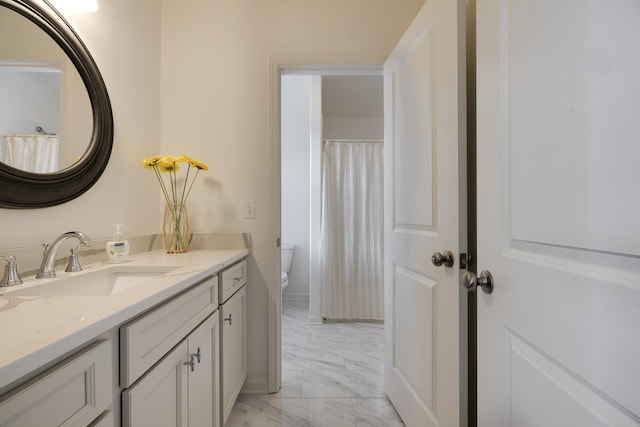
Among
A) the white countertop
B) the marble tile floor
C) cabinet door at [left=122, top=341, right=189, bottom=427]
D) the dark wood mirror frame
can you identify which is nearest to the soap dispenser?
the dark wood mirror frame

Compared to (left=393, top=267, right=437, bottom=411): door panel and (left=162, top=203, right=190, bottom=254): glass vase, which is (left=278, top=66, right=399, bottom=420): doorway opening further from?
(left=162, top=203, right=190, bottom=254): glass vase

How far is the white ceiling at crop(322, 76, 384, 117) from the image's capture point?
314 cm

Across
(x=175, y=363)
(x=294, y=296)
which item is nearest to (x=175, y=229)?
(x=175, y=363)

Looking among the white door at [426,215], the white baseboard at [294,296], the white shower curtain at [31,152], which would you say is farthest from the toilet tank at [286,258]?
the white shower curtain at [31,152]

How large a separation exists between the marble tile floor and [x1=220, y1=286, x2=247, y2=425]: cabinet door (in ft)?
0.67

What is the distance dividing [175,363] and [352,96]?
3.17m

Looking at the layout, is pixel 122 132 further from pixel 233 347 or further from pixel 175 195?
pixel 233 347

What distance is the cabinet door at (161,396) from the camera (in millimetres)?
682

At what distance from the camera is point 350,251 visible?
9.60 ft

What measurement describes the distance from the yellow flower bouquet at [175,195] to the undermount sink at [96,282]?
0.48 metres

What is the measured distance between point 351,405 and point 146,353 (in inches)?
51.5

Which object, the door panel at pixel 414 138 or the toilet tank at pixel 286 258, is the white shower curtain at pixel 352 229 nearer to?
the toilet tank at pixel 286 258
